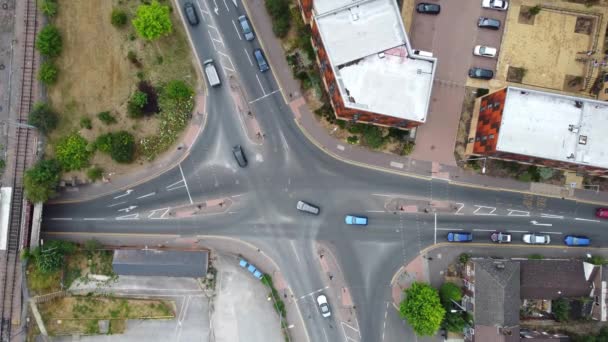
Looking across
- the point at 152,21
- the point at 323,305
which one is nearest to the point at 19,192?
the point at 152,21

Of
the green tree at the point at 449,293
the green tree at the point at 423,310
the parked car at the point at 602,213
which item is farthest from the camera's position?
the parked car at the point at 602,213

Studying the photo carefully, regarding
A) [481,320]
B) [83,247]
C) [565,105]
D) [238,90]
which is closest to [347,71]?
[238,90]

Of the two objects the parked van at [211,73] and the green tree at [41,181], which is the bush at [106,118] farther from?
the parked van at [211,73]

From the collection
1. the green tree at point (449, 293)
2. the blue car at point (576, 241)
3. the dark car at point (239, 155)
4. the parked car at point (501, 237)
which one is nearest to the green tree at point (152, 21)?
the dark car at point (239, 155)

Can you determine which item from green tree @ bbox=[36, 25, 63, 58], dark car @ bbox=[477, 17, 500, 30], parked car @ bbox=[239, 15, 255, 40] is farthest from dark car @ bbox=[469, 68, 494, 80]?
green tree @ bbox=[36, 25, 63, 58]

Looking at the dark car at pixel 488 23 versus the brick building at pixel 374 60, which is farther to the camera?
the dark car at pixel 488 23

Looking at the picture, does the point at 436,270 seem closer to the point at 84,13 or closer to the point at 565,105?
the point at 565,105

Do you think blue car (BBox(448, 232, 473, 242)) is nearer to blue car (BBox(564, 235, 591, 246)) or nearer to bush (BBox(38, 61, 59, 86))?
blue car (BBox(564, 235, 591, 246))

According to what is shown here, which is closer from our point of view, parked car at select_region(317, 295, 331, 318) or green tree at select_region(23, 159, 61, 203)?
green tree at select_region(23, 159, 61, 203)
